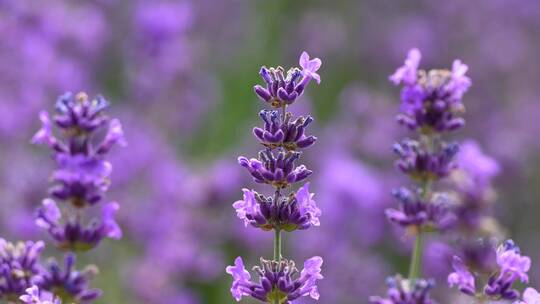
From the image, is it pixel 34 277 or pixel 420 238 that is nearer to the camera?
pixel 34 277

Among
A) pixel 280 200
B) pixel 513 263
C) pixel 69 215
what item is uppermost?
pixel 69 215

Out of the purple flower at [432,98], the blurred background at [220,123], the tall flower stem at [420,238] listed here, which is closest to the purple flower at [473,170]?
the tall flower stem at [420,238]

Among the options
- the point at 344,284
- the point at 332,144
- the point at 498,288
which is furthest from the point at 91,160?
the point at 332,144

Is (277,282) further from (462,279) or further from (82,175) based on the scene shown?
(82,175)

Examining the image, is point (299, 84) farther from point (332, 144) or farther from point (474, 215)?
point (332, 144)

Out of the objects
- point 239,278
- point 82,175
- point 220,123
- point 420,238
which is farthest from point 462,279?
point 220,123

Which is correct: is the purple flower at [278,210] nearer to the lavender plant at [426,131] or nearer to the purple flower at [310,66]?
the purple flower at [310,66]
